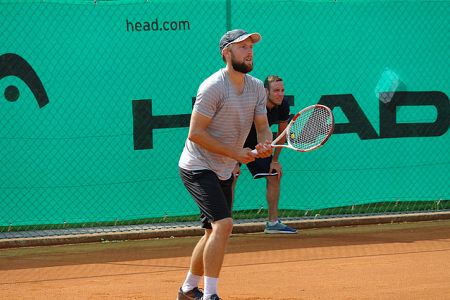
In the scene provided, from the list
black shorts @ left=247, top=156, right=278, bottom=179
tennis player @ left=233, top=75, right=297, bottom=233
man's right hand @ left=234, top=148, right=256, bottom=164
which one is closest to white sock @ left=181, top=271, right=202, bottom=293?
man's right hand @ left=234, top=148, right=256, bottom=164

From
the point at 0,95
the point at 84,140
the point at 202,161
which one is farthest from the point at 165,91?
the point at 202,161

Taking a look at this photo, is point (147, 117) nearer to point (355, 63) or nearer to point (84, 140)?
point (84, 140)

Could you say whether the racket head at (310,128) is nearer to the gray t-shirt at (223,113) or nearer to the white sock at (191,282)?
the gray t-shirt at (223,113)

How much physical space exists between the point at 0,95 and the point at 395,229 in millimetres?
4205

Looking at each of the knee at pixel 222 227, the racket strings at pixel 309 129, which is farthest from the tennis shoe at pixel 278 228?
the knee at pixel 222 227

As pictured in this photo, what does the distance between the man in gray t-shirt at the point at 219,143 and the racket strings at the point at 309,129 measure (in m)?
0.31

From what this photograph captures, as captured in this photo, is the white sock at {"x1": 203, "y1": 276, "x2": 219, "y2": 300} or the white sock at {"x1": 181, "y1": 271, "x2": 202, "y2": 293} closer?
the white sock at {"x1": 203, "y1": 276, "x2": 219, "y2": 300}

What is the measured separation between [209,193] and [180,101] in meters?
3.73

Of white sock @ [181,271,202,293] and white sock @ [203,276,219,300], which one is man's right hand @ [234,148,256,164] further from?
white sock @ [181,271,202,293]

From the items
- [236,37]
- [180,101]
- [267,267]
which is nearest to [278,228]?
[180,101]

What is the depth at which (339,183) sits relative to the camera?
10359mm

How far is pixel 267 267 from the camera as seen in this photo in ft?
26.3

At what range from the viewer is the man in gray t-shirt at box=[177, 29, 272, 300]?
595cm

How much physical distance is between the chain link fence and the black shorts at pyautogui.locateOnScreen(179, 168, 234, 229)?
11.0ft
